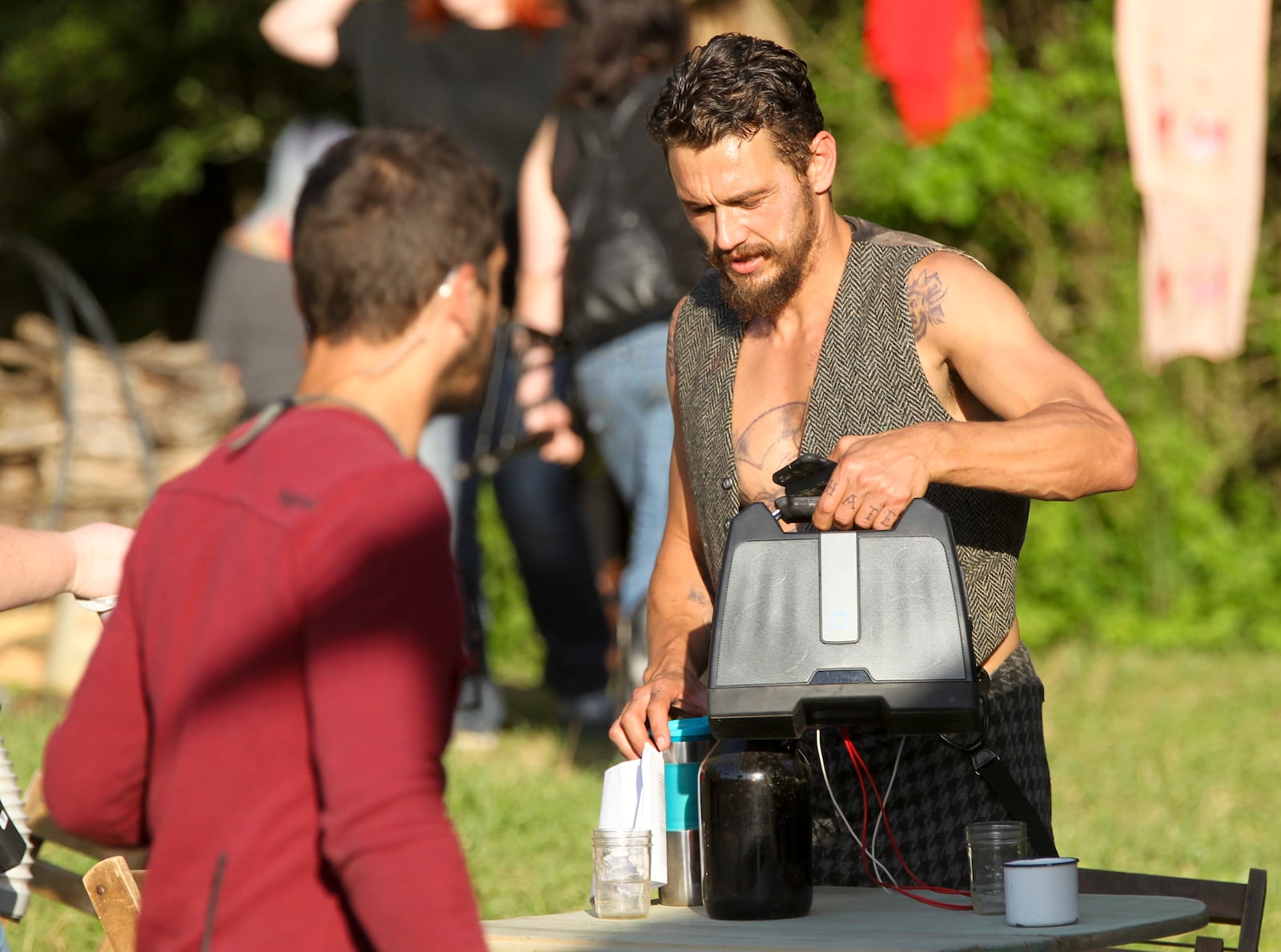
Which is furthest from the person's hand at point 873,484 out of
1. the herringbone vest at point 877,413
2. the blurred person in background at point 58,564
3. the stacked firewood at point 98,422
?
the stacked firewood at point 98,422

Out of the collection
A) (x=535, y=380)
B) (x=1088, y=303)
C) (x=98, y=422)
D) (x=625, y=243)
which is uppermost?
(x=1088, y=303)

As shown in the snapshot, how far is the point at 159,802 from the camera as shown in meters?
1.75

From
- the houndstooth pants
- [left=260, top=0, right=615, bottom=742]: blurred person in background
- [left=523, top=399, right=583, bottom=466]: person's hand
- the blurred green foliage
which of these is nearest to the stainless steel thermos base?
the houndstooth pants

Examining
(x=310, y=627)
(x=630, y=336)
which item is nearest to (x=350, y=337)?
(x=310, y=627)

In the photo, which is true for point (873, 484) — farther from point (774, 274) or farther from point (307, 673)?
point (307, 673)

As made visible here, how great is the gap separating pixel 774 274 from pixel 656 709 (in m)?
0.78

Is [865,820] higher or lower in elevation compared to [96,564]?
lower

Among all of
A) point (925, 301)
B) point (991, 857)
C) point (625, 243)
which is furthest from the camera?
point (625, 243)

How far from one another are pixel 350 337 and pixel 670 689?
1.07m

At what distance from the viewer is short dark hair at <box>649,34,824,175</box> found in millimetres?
2770

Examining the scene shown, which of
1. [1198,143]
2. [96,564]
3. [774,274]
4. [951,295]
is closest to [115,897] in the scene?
[96,564]

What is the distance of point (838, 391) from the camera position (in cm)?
280

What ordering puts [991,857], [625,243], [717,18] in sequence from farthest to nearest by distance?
[717,18] < [625,243] < [991,857]

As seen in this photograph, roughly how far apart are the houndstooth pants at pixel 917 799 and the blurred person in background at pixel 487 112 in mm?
2670
